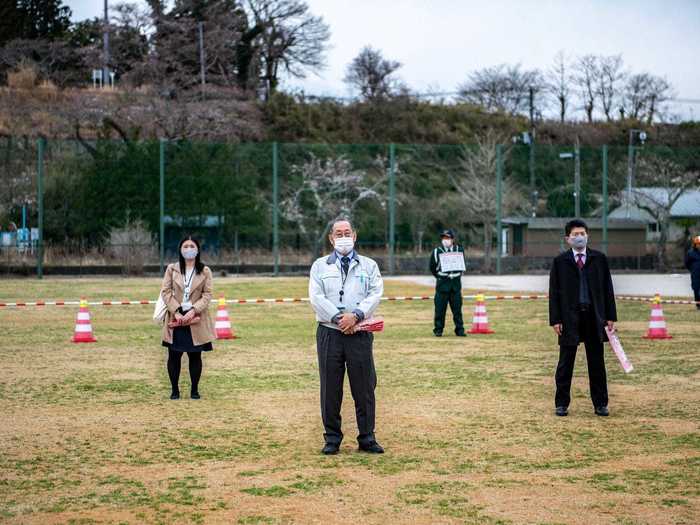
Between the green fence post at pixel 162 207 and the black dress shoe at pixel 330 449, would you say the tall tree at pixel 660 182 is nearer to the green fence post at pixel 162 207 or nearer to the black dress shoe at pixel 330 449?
the green fence post at pixel 162 207

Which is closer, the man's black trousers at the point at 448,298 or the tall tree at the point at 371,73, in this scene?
the man's black trousers at the point at 448,298

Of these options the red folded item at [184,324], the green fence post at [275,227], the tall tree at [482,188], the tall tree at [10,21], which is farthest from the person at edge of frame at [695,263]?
the tall tree at [10,21]

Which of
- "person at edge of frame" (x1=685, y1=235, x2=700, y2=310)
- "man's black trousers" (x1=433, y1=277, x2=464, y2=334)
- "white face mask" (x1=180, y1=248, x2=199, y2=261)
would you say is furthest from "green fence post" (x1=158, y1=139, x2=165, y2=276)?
"white face mask" (x1=180, y1=248, x2=199, y2=261)

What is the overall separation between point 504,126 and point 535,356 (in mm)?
66731

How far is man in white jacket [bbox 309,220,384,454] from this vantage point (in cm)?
852

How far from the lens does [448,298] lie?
1866 centimetres

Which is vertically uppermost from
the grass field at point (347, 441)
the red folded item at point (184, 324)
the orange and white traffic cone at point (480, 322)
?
the red folded item at point (184, 324)

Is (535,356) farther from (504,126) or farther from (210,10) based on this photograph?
(504,126)

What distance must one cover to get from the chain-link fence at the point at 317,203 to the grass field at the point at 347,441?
28.9 m

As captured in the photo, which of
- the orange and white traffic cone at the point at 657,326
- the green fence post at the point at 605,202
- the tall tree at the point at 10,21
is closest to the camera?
the orange and white traffic cone at the point at 657,326

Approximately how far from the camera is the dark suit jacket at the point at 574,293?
33.8 feet

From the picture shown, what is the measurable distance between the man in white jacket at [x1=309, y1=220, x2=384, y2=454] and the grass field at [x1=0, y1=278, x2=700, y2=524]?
0.27 meters

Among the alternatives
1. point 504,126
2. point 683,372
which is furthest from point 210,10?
point 683,372

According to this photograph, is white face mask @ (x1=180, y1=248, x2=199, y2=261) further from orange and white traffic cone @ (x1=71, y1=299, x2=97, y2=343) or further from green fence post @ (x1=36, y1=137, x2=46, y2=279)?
green fence post @ (x1=36, y1=137, x2=46, y2=279)
